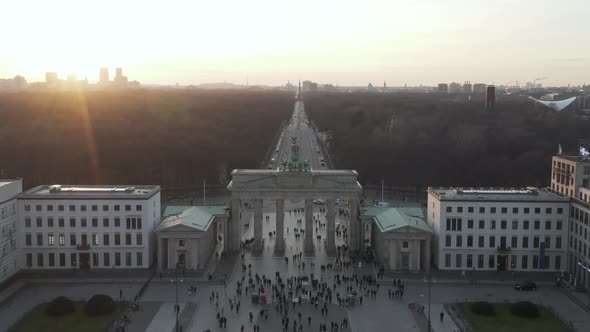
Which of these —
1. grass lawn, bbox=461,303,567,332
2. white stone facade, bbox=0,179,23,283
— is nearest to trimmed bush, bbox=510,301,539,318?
grass lawn, bbox=461,303,567,332

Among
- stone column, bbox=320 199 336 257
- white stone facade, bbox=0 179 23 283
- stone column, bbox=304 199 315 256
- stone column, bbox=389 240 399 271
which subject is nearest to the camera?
white stone facade, bbox=0 179 23 283

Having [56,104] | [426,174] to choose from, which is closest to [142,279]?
[426,174]

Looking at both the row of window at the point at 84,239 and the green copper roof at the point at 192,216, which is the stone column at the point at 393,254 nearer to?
the green copper roof at the point at 192,216

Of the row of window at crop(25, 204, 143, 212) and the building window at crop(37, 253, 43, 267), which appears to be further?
the building window at crop(37, 253, 43, 267)

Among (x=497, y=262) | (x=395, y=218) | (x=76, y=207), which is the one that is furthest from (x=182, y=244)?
(x=497, y=262)

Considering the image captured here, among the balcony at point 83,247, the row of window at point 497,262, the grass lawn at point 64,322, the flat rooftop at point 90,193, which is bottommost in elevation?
the grass lawn at point 64,322

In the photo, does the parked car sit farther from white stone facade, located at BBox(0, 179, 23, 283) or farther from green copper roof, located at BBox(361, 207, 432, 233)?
white stone facade, located at BBox(0, 179, 23, 283)

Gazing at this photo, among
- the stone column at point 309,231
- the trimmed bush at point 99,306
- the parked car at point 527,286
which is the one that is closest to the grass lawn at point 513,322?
the parked car at point 527,286

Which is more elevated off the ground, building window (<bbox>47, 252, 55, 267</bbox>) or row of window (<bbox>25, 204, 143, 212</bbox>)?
row of window (<bbox>25, 204, 143, 212</bbox>)
